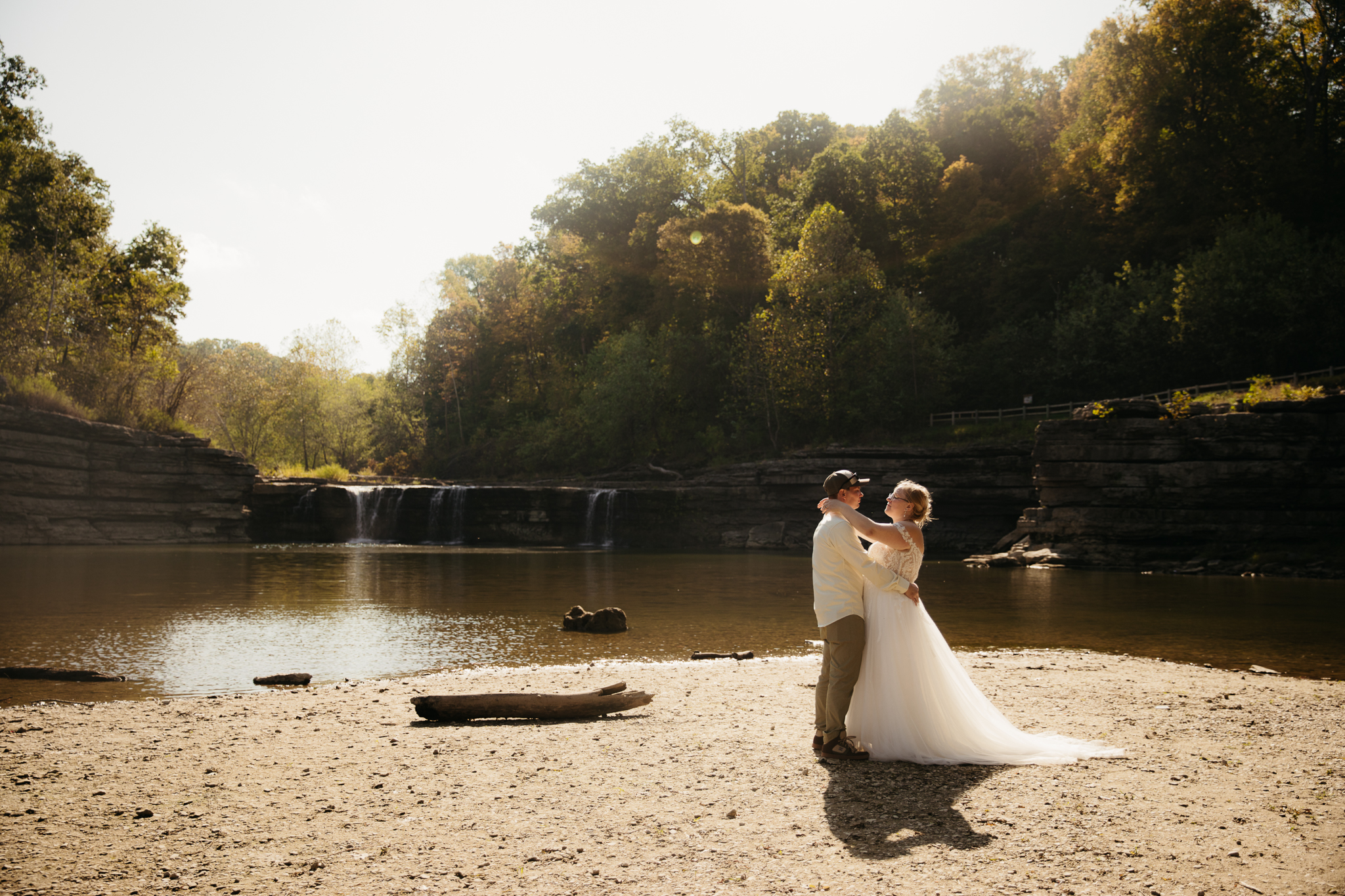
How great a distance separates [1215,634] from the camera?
50.8 feet

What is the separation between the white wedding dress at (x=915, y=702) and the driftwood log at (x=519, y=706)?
2780 millimetres

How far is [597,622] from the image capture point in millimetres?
15586

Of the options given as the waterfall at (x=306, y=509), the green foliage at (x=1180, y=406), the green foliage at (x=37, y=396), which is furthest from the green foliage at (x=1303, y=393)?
the green foliage at (x=37, y=396)

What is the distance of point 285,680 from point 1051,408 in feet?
150

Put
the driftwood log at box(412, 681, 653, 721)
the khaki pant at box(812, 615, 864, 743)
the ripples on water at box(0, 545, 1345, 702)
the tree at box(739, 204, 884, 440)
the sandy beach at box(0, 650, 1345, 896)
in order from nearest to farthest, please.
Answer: the sandy beach at box(0, 650, 1345, 896), the khaki pant at box(812, 615, 864, 743), the driftwood log at box(412, 681, 653, 721), the ripples on water at box(0, 545, 1345, 702), the tree at box(739, 204, 884, 440)

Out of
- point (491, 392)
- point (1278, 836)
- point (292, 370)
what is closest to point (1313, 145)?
point (1278, 836)

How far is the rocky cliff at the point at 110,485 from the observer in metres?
37.2

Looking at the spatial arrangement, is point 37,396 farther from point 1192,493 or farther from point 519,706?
point 1192,493

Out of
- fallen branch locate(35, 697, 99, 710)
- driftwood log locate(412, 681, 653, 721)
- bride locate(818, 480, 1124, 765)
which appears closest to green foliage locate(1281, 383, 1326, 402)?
bride locate(818, 480, 1124, 765)

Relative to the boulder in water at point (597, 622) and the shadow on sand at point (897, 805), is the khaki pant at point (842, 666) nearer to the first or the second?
the shadow on sand at point (897, 805)

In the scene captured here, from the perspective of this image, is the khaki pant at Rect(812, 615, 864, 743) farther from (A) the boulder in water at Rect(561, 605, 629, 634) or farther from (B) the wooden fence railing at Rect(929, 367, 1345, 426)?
(B) the wooden fence railing at Rect(929, 367, 1345, 426)

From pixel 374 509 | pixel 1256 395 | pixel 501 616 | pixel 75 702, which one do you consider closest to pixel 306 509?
pixel 374 509

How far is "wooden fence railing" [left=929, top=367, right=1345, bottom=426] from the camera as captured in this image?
3725 centimetres

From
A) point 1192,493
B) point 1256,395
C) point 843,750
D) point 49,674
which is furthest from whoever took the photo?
point 1192,493
